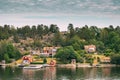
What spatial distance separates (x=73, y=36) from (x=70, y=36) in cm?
149

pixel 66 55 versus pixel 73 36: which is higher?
pixel 73 36

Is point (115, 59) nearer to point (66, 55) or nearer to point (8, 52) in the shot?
point (66, 55)

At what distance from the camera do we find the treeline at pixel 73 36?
265ft

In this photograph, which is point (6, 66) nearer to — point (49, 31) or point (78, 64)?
point (78, 64)

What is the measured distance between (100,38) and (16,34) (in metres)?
18.7

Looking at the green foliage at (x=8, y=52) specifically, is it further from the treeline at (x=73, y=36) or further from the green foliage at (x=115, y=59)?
the green foliage at (x=115, y=59)

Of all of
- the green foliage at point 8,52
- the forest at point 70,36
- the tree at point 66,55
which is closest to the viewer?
the tree at point 66,55

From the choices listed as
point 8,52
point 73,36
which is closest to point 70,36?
point 73,36

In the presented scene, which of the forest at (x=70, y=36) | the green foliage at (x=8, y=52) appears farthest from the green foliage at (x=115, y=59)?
the green foliage at (x=8, y=52)

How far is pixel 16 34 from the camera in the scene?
311 feet

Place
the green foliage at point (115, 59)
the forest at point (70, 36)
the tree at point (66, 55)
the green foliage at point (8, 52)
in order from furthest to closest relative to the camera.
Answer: the forest at point (70, 36)
the green foliage at point (8, 52)
the tree at point (66, 55)
the green foliage at point (115, 59)

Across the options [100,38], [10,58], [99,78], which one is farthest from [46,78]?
[100,38]

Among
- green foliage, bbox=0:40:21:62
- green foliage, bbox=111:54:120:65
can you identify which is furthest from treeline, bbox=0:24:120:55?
green foliage, bbox=0:40:21:62

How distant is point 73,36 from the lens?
90.4 metres
